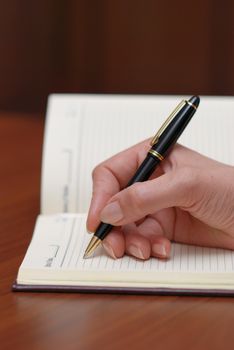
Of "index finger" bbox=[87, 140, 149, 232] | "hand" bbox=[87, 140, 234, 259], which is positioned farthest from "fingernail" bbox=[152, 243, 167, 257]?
"index finger" bbox=[87, 140, 149, 232]

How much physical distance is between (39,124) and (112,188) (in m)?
0.81

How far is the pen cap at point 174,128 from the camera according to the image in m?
0.94

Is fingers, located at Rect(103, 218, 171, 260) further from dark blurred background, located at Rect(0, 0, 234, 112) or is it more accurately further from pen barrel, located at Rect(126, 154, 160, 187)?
dark blurred background, located at Rect(0, 0, 234, 112)

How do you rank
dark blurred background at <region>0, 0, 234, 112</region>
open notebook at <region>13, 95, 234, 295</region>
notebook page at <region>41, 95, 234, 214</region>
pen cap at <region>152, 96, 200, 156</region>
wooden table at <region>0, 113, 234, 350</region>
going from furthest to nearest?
1. dark blurred background at <region>0, 0, 234, 112</region>
2. notebook page at <region>41, 95, 234, 214</region>
3. pen cap at <region>152, 96, 200, 156</region>
4. open notebook at <region>13, 95, 234, 295</region>
5. wooden table at <region>0, 113, 234, 350</region>

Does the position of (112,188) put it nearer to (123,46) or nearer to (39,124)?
(39,124)

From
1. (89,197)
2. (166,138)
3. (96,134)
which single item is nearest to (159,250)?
(166,138)

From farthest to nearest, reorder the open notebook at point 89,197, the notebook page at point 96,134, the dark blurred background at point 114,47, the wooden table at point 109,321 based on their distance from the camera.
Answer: the dark blurred background at point 114,47, the notebook page at point 96,134, the open notebook at point 89,197, the wooden table at point 109,321

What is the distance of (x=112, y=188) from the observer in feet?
3.23

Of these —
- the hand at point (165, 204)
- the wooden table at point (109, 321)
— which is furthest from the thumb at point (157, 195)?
the wooden table at point (109, 321)

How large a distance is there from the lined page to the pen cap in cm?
14

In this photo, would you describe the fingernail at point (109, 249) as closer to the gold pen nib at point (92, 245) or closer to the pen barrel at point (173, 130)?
the gold pen nib at point (92, 245)

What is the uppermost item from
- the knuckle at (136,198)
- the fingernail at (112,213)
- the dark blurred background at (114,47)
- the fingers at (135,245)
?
the knuckle at (136,198)

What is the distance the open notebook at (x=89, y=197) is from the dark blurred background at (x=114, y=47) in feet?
3.79

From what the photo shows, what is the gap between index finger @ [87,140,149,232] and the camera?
3.21 feet
